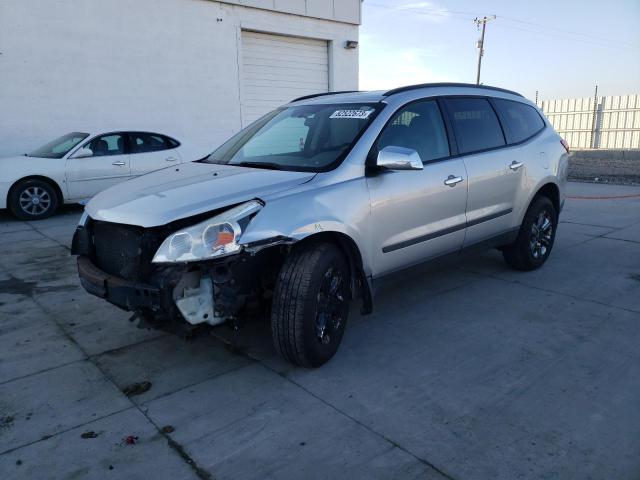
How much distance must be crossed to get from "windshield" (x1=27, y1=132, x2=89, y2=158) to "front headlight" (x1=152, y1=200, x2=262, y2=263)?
7.27m

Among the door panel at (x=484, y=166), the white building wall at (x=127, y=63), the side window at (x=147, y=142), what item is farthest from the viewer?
the white building wall at (x=127, y=63)

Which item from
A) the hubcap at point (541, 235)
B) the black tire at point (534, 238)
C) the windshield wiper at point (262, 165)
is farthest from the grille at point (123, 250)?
the hubcap at point (541, 235)

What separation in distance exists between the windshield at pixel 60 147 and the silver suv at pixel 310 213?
5.84 meters

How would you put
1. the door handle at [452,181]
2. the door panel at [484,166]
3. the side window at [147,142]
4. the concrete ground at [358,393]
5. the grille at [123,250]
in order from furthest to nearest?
the side window at [147,142] < the door panel at [484,166] < the door handle at [452,181] < the grille at [123,250] < the concrete ground at [358,393]

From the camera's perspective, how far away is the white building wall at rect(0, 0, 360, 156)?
10586mm

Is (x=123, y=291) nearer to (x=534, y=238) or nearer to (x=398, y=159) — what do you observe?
(x=398, y=159)

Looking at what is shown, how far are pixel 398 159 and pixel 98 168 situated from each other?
734 centimetres

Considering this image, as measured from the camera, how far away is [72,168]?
9000 mm

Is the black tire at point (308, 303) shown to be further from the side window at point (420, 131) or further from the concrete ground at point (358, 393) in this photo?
the side window at point (420, 131)

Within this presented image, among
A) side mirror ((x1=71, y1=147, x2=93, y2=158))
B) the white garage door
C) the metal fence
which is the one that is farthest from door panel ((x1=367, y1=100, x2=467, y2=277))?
the metal fence

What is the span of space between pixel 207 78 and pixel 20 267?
8592mm

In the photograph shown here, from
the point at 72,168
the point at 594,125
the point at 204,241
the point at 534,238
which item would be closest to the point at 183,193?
the point at 204,241

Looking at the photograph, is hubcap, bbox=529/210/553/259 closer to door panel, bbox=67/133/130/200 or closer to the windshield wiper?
the windshield wiper

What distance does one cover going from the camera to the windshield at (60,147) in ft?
30.1
